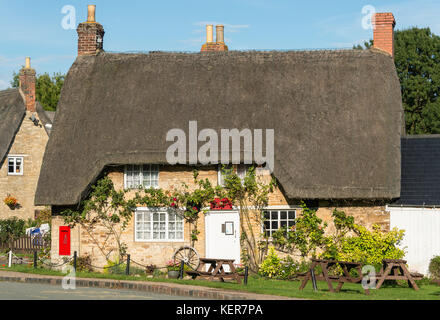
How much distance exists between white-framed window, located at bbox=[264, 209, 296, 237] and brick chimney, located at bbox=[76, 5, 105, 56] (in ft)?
30.7

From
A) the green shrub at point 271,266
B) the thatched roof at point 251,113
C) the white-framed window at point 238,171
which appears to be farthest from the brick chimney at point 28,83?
the green shrub at point 271,266

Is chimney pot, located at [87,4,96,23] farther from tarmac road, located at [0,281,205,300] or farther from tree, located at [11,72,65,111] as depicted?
tree, located at [11,72,65,111]

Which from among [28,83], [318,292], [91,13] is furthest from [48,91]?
[318,292]

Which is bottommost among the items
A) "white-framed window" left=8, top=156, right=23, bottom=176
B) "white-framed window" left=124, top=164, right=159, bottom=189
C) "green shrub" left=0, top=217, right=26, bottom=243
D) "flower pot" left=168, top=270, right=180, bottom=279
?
"flower pot" left=168, top=270, right=180, bottom=279

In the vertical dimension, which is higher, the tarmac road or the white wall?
the white wall

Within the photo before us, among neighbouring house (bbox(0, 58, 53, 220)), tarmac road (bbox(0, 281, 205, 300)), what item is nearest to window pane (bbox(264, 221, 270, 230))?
tarmac road (bbox(0, 281, 205, 300))

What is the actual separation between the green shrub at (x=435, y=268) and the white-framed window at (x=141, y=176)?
29.9ft

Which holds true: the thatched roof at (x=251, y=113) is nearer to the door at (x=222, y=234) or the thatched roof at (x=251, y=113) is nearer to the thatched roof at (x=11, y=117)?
the door at (x=222, y=234)

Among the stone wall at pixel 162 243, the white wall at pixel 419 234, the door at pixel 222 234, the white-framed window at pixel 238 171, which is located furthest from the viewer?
the white-framed window at pixel 238 171

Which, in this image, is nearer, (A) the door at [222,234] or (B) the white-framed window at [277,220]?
(B) the white-framed window at [277,220]

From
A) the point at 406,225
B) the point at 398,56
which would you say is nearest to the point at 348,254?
the point at 406,225

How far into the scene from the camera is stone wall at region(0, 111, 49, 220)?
128 feet

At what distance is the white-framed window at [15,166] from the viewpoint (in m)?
39.3
